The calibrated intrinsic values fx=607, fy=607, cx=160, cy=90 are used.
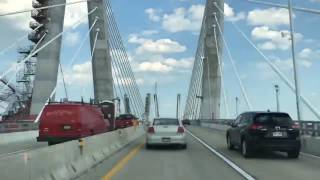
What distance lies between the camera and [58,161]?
13320mm

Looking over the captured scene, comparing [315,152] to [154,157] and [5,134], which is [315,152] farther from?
[5,134]

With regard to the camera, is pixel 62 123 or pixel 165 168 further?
pixel 62 123

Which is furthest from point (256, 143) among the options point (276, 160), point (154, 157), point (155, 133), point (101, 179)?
point (101, 179)

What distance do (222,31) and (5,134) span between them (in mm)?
32401

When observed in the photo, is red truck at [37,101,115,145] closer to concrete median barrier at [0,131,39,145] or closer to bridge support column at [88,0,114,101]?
concrete median barrier at [0,131,39,145]

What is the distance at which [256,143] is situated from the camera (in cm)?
2148

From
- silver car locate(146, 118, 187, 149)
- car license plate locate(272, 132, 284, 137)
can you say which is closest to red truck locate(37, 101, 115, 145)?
silver car locate(146, 118, 187, 149)

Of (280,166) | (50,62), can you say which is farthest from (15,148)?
(50,62)

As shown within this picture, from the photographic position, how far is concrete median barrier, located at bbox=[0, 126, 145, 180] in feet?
32.4

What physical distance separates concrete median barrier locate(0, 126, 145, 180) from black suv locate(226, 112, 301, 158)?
17.2 feet

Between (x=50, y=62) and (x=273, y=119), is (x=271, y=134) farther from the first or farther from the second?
(x=50, y=62)

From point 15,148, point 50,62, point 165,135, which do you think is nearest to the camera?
point 165,135

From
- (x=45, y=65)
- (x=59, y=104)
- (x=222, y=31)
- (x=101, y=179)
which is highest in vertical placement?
(x=222, y=31)

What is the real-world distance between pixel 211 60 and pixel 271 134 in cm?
4703
